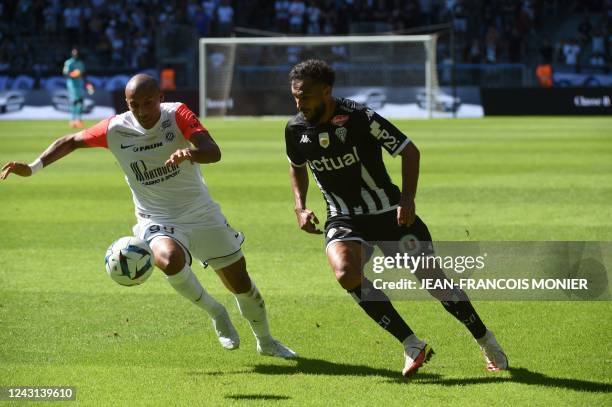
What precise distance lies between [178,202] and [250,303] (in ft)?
2.97

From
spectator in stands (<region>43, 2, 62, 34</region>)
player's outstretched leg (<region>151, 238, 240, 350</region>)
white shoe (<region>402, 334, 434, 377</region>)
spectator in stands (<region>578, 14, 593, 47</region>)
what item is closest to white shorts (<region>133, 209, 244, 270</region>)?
player's outstretched leg (<region>151, 238, 240, 350</region>)

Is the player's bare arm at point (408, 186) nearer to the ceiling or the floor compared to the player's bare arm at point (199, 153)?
nearer to the floor

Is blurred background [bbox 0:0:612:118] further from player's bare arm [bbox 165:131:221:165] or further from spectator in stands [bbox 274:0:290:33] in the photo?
player's bare arm [bbox 165:131:221:165]

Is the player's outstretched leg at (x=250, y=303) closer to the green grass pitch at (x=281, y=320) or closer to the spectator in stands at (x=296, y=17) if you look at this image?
the green grass pitch at (x=281, y=320)

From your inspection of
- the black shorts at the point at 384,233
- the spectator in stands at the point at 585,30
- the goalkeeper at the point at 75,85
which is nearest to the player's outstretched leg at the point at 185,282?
the black shorts at the point at 384,233

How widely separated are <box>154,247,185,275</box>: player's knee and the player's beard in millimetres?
1329

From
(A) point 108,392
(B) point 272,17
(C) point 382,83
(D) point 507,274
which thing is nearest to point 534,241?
(D) point 507,274

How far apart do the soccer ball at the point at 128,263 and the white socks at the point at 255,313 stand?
0.91m

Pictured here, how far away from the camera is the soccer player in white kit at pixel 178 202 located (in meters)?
7.65

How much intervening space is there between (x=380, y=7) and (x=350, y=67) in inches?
342

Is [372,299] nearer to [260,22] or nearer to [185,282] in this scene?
[185,282]

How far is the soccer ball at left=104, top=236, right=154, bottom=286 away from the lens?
7070 mm

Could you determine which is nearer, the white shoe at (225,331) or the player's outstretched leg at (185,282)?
the player's outstretched leg at (185,282)

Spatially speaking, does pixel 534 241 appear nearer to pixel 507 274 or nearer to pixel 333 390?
pixel 507 274
